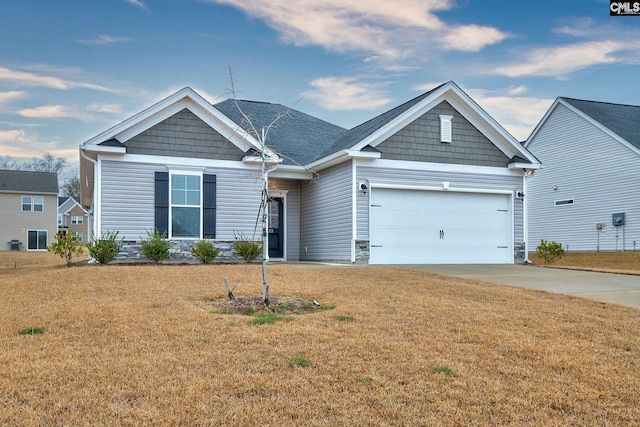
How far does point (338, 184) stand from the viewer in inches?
608

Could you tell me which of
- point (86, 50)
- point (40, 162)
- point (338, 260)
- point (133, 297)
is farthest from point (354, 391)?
point (40, 162)

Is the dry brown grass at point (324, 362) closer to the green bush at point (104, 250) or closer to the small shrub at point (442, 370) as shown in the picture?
the small shrub at point (442, 370)

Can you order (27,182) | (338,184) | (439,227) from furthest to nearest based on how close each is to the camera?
1. (27,182)
2. (439,227)
3. (338,184)

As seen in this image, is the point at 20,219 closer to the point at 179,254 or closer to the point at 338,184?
the point at 179,254

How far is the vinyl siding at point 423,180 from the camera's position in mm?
14625

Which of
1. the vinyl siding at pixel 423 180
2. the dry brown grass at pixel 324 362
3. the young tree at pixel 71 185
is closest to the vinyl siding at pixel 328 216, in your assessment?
the vinyl siding at pixel 423 180

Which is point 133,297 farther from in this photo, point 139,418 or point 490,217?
point 490,217

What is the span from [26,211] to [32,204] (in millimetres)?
653

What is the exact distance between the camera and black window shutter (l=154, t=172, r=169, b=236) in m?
13.8

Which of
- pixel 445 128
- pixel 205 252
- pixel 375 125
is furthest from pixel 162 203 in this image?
pixel 445 128

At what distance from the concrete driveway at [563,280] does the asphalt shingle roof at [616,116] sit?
10280 millimetres

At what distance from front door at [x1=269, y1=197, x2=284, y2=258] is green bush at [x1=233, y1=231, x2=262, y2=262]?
2686mm

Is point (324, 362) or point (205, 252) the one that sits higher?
point (205, 252)

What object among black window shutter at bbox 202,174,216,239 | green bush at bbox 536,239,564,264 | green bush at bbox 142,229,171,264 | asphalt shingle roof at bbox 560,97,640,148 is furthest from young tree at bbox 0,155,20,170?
green bush at bbox 536,239,564,264
